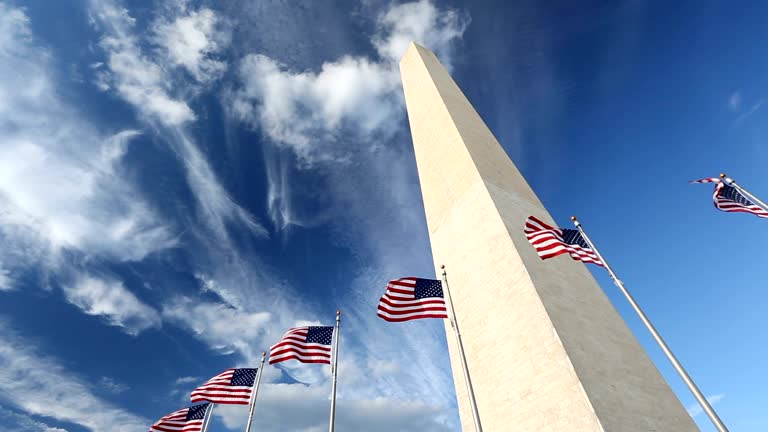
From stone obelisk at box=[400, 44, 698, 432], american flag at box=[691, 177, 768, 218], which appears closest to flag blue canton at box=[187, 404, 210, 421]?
stone obelisk at box=[400, 44, 698, 432]

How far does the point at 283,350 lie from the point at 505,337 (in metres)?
7.28

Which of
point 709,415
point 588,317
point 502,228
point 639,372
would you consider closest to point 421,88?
point 502,228

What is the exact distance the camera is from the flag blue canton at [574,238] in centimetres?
1047

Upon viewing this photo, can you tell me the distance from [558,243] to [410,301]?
4.23 meters

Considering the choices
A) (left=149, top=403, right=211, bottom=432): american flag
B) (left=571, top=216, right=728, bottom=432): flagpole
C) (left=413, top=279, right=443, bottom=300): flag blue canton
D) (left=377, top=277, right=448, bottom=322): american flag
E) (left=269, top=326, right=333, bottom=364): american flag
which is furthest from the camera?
(left=149, top=403, right=211, bottom=432): american flag

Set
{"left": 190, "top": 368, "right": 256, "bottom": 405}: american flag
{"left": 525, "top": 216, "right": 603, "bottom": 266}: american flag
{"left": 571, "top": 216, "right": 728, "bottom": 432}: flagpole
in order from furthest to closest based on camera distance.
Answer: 1. {"left": 190, "top": 368, "right": 256, "bottom": 405}: american flag
2. {"left": 525, "top": 216, "right": 603, "bottom": 266}: american flag
3. {"left": 571, "top": 216, "right": 728, "bottom": 432}: flagpole

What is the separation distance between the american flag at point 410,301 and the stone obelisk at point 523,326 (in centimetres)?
321

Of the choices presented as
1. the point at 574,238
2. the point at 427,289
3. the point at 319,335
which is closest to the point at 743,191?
the point at 574,238

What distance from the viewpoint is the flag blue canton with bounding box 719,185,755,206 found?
1173 cm

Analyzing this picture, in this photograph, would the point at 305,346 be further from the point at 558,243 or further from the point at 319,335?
the point at 558,243

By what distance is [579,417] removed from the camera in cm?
982

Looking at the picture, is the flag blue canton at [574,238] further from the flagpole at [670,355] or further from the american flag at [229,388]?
the american flag at [229,388]

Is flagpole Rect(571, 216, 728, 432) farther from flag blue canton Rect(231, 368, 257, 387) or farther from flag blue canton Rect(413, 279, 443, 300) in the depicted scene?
flag blue canton Rect(231, 368, 257, 387)

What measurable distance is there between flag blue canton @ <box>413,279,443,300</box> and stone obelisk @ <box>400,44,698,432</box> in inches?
124
